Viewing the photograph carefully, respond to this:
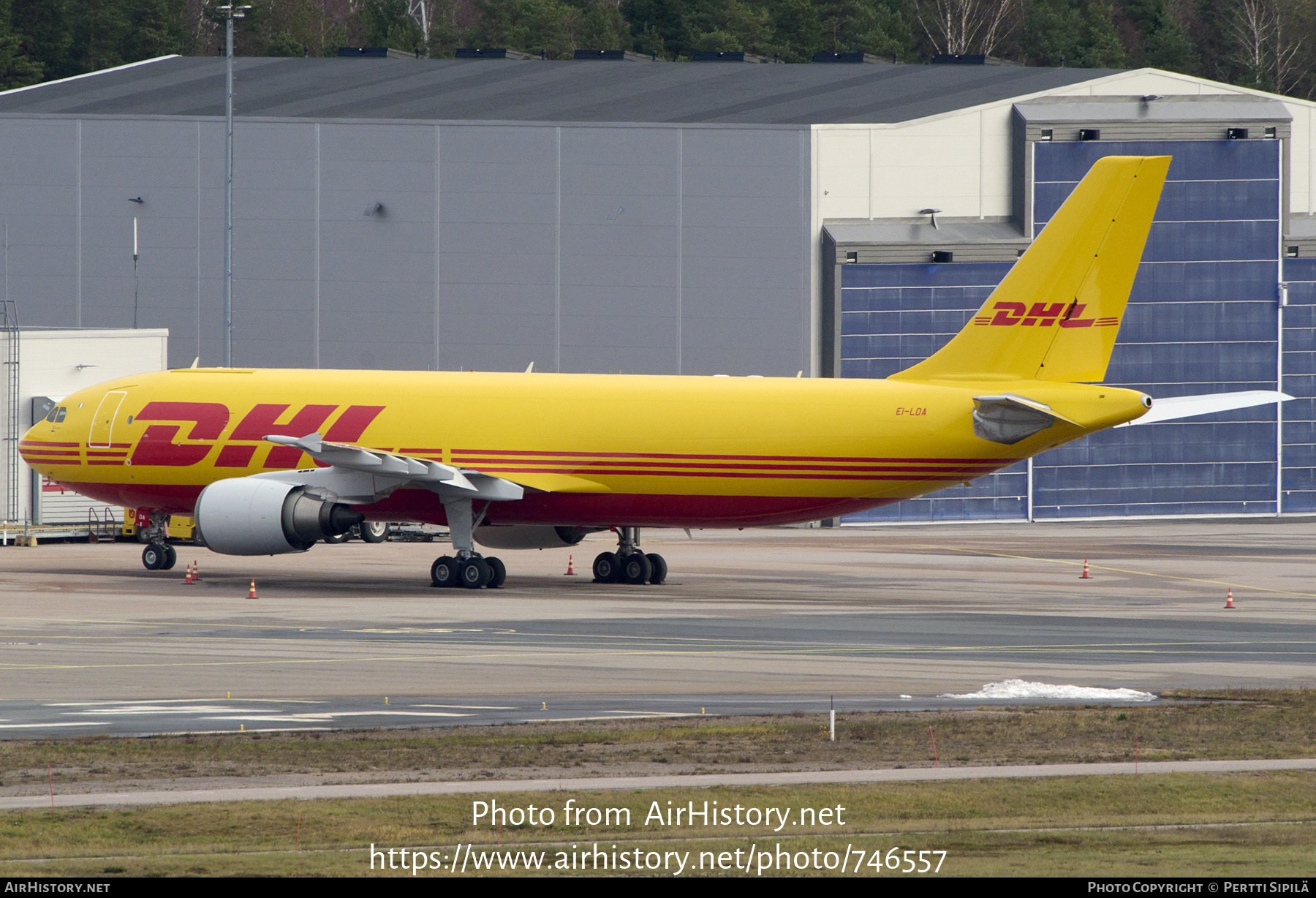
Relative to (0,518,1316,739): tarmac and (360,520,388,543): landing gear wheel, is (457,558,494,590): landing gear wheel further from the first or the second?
(360,520,388,543): landing gear wheel

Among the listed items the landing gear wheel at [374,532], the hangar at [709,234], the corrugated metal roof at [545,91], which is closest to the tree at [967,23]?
the corrugated metal roof at [545,91]

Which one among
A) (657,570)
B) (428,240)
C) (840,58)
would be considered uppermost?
(840,58)

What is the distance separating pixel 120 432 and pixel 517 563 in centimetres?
1089

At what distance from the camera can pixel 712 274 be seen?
67.6 meters

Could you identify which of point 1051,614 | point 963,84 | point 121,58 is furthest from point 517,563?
point 121,58

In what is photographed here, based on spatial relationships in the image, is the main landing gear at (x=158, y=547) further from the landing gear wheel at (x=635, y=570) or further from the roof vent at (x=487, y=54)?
the roof vent at (x=487, y=54)

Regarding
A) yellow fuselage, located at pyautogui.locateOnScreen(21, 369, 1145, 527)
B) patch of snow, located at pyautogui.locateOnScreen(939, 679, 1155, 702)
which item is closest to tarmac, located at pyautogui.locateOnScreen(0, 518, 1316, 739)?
patch of snow, located at pyautogui.locateOnScreen(939, 679, 1155, 702)

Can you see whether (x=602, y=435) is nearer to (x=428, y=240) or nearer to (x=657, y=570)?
(x=657, y=570)

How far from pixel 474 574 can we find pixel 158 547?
9.36m

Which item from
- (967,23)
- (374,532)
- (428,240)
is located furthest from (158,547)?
(967,23)

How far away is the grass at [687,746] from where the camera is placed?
62.6ft

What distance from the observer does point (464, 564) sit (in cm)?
4156

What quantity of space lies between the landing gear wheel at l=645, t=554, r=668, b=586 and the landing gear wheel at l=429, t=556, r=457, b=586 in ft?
16.4

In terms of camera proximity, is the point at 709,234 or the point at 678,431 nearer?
the point at 678,431
